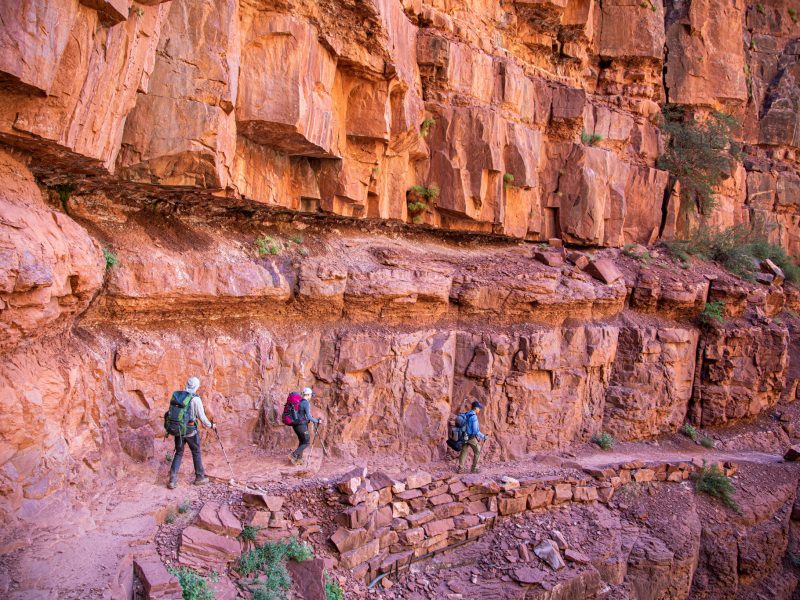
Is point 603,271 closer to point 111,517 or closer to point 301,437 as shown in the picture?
point 301,437

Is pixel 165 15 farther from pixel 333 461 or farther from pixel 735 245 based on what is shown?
pixel 735 245

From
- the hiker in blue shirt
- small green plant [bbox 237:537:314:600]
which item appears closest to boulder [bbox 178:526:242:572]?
small green plant [bbox 237:537:314:600]

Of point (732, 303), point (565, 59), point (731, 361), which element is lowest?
point (731, 361)

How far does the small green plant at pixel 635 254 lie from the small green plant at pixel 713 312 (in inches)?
83.9

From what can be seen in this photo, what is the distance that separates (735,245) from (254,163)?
53.8ft

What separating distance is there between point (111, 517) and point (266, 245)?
536 cm

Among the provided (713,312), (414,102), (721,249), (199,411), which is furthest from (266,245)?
(721,249)

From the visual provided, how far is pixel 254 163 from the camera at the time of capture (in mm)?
10250

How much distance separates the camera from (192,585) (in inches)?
256

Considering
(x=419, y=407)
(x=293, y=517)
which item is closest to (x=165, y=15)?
(x=293, y=517)

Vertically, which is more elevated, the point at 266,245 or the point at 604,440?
the point at 266,245

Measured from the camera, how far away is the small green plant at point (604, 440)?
14.5m

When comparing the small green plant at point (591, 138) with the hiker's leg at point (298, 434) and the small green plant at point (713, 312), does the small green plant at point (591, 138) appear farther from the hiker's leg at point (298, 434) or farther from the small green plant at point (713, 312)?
the hiker's leg at point (298, 434)

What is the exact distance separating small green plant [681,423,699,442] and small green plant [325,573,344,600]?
38.8 feet
